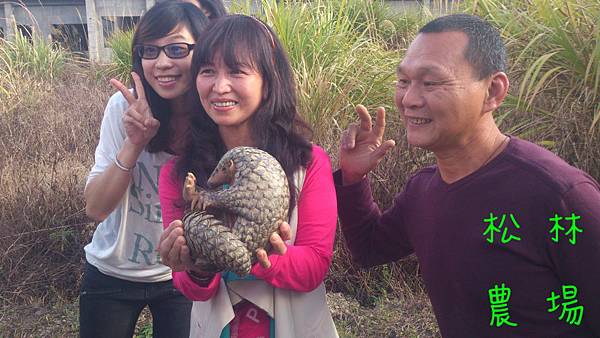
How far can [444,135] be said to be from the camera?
4.85 ft

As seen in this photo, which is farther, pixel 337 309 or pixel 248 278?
pixel 337 309

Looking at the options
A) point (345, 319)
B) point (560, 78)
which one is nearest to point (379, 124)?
point (345, 319)

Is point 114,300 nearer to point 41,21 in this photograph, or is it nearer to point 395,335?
point 395,335

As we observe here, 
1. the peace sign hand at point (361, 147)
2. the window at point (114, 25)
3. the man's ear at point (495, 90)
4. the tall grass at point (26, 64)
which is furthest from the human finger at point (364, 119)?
the window at point (114, 25)

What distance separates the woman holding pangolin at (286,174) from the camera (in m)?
1.56

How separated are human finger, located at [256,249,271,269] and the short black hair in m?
0.75

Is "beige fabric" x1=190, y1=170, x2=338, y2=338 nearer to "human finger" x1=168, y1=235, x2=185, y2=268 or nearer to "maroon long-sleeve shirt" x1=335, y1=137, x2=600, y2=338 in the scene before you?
"human finger" x1=168, y1=235, x2=185, y2=268

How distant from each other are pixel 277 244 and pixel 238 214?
5.0 inches

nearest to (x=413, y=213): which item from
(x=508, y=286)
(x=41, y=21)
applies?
(x=508, y=286)

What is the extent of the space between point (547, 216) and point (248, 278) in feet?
2.75

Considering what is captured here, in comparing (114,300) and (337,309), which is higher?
(114,300)

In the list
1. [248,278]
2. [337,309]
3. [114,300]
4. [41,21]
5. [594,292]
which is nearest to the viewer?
[594,292]

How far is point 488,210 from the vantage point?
1.45 meters

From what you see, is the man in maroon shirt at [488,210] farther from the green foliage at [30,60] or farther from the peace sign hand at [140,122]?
the green foliage at [30,60]
